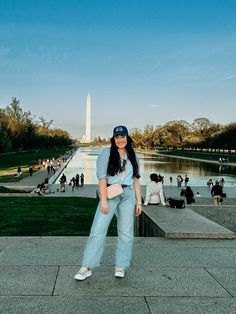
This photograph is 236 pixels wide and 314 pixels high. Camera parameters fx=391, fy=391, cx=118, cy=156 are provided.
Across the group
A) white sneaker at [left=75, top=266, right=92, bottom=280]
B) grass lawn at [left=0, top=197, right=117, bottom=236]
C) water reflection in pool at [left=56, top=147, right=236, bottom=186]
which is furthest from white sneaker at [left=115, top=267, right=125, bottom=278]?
water reflection in pool at [left=56, top=147, right=236, bottom=186]

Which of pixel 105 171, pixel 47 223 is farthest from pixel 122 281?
pixel 47 223

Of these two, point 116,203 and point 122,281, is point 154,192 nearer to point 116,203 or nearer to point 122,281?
point 116,203

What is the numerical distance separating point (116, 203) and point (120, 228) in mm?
317

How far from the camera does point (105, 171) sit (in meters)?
4.72

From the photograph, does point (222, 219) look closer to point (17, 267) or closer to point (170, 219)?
point (170, 219)

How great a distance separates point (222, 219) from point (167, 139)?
513 ft

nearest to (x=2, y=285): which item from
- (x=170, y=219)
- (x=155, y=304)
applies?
(x=155, y=304)

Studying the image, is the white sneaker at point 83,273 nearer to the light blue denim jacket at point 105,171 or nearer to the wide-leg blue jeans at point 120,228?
the wide-leg blue jeans at point 120,228

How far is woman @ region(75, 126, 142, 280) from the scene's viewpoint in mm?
4691

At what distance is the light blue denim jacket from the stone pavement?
1.19 metres

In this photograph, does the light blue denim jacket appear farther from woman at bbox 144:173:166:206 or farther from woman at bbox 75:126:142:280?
woman at bbox 144:173:166:206

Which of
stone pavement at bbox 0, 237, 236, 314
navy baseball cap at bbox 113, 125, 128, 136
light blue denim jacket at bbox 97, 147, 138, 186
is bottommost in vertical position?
stone pavement at bbox 0, 237, 236, 314

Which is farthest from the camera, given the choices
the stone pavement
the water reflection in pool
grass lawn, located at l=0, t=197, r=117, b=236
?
the water reflection in pool

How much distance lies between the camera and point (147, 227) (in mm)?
A: 8586
